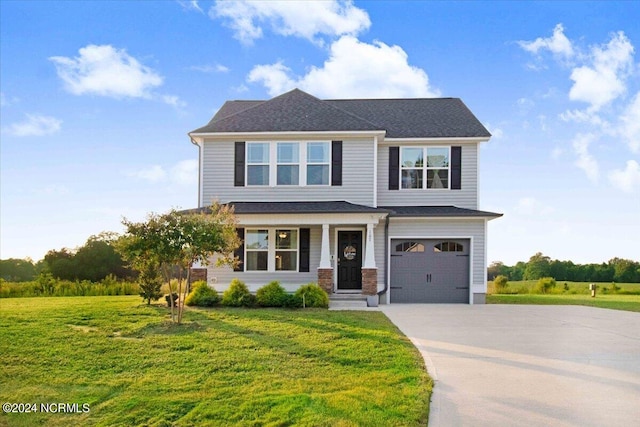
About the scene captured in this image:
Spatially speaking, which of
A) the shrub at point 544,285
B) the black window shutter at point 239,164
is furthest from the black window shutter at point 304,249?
the shrub at point 544,285

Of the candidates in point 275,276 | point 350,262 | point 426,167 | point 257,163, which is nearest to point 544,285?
point 426,167

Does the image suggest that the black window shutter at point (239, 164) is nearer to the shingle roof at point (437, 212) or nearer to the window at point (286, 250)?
the window at point (286, 250)

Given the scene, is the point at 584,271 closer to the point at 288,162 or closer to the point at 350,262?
the point at 350,262

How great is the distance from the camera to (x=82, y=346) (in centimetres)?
948

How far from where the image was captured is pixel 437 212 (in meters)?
17.9

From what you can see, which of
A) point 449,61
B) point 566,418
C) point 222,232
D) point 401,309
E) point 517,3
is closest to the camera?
point 566,418

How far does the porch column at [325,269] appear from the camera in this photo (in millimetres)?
16406

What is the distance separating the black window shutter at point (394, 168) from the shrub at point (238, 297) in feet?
22.8

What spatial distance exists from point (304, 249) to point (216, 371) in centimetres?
1064

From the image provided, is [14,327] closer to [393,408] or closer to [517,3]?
[393,408]

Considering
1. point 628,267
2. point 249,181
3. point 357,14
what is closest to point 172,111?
point 249,181

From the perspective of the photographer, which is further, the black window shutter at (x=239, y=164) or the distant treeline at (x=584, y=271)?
the distant treeline at (x=584, y=271)

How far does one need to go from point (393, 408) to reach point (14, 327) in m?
9.64

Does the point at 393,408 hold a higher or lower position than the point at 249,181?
lower
